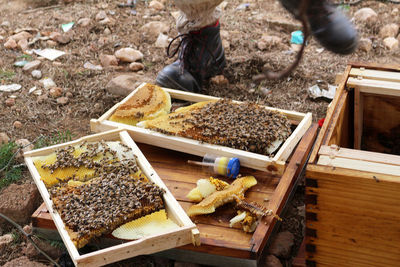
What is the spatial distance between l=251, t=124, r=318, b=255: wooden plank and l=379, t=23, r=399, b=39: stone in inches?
86.3

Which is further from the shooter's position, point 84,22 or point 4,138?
point 84,22

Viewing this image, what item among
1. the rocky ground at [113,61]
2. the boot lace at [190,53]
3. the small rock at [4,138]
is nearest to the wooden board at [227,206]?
the rocky ground at [113,61]

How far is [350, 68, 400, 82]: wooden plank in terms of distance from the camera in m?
2.71

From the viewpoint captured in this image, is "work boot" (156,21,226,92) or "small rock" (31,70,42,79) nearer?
"work boot" (156,21,226,92)

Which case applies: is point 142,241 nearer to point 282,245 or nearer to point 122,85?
point 282,245

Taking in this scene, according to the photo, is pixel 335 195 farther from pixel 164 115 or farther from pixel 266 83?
pixel 266 83

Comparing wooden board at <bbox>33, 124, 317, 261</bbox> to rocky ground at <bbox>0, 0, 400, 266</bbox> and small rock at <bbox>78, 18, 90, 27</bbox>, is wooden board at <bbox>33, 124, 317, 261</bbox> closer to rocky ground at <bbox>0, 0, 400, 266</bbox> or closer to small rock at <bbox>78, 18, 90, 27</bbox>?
rocky ground at <bbox>0, 0, 400, 266</bbox>

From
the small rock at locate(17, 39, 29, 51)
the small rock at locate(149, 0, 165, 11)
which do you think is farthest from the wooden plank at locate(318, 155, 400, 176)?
the small rock at locate(149, 0, 165, 11)

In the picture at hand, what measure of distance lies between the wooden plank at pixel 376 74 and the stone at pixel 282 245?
0.95 meters

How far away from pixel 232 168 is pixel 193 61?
1.42 m

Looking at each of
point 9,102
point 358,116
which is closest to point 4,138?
point 9,102

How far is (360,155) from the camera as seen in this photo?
2025 millimetres

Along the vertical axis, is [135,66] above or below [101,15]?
below

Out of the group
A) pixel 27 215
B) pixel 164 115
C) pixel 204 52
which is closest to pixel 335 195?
pixel 164 115
